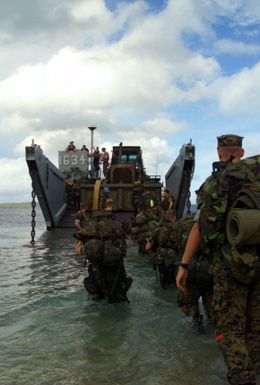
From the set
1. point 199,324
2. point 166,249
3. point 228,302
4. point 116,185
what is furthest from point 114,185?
point 228,302

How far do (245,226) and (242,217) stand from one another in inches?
2.4

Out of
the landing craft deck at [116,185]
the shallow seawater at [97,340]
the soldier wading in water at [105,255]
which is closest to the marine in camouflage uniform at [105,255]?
the soldier wading in water at [105,255]

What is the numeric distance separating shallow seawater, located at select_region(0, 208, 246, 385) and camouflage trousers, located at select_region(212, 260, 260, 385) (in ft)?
2.02

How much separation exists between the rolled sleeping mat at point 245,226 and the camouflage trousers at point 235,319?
0.26 meters

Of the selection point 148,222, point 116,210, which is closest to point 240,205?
point 148,222

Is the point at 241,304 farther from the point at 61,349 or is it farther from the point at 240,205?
the point at 61,349

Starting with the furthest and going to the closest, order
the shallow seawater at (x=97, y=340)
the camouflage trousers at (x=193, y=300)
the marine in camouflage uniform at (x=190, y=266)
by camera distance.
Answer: the camouflage trousers at (x=193, y=300) → the marine in camouflage uniform at (x=190, y=266) → the shallow seawater at (x=97, y=340)

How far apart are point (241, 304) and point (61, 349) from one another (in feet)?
6.50

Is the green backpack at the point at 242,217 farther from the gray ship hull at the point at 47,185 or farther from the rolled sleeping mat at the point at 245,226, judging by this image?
the gray ship hull at the point at 47,185

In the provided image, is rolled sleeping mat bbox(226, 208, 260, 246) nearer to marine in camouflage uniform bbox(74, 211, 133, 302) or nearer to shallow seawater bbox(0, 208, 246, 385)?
shallow seawater bbox(0, 208, 246, 385)

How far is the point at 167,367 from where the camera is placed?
3.76m

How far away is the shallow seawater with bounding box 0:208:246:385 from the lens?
3.62 meters

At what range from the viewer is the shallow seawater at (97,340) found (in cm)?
362

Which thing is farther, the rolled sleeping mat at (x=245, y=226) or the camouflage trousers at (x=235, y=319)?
the camouflage trousers at (x=235, y=319)
